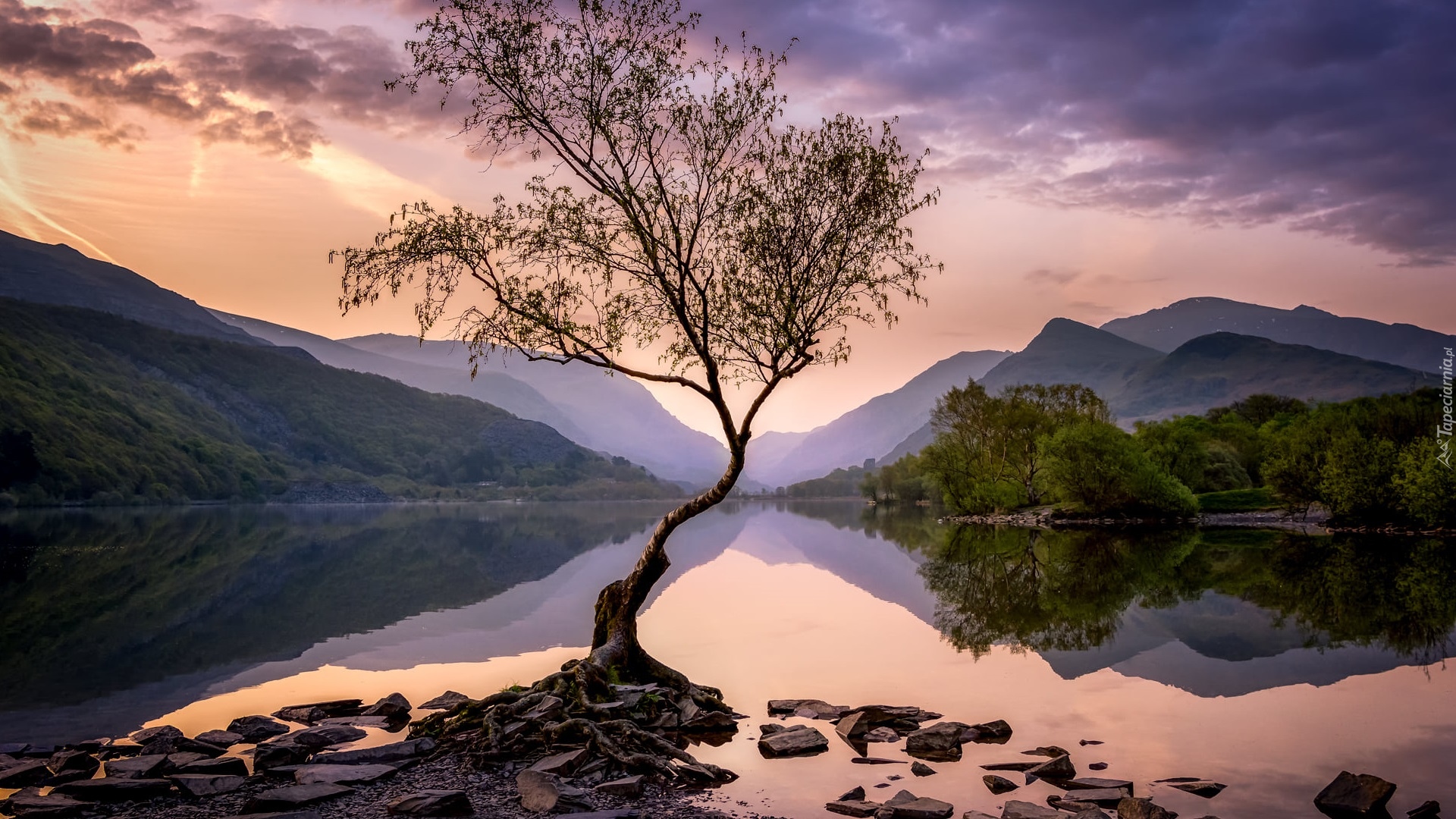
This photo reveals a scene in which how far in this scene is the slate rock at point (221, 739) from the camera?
1465 cm

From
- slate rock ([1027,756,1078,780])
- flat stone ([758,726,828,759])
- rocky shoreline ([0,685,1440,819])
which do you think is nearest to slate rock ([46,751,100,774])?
rocky shoreline ([0,685,1440,819])

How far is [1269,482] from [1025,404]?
3067 centimetres

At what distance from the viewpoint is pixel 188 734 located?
15.9 m

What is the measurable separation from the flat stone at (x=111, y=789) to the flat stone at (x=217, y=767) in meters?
0.78

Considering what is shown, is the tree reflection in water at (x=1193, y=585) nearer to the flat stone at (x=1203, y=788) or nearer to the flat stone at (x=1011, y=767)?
the flat stone at (x=1011, y=767)

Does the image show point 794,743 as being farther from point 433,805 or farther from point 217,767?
point 217,767

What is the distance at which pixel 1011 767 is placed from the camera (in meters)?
13.5

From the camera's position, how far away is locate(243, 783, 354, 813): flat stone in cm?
1143

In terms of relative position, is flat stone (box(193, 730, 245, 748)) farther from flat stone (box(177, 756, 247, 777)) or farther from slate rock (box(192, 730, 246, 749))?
flat stone (box(177, 756, 247, 777))

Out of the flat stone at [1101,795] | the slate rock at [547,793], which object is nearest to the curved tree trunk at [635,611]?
the slate rock at [547,793]

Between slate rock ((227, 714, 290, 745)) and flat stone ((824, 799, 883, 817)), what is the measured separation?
10359 millimetres

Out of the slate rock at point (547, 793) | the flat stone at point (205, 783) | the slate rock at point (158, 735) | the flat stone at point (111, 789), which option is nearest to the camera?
the slate rock at point (547, 793)

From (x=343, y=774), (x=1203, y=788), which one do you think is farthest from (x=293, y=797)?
(x=1203, y=788)

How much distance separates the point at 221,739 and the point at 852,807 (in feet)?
36.1
